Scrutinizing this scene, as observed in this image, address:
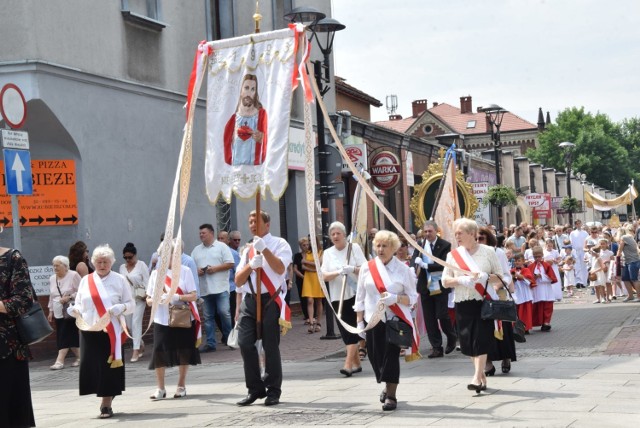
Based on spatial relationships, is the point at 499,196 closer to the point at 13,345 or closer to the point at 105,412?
the point at 105,412

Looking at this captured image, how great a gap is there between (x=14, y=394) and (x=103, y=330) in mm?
2659

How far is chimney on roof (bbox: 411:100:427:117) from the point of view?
344 feet

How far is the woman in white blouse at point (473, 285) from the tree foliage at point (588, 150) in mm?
94557

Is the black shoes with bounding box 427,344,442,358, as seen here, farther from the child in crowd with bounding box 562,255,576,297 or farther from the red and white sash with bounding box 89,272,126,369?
the child in crowd with bounding box 562,255,576,297

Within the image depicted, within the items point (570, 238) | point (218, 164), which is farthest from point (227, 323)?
point (570, 238)

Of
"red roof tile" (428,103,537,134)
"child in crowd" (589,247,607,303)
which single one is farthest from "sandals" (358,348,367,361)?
"red roof tile" (428,103,537,134)

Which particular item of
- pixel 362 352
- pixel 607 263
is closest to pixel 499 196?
pixel 607 263

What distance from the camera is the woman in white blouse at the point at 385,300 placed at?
10.1m

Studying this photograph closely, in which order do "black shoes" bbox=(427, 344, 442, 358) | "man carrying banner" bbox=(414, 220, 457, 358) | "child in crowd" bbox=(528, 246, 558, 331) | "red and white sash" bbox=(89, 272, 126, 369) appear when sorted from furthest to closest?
"child in crowd" bbox=(528, 246, 558, 331) < "man carrying banner" bbox=(414, 220, 457, 358) < "black shoes" bbox=(427, 344, 442, 358) < "red and white sash" bbox=(89, 272, 126, 369)

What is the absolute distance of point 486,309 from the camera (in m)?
10.9

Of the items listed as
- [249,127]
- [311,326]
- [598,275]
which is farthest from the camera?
[598,275]

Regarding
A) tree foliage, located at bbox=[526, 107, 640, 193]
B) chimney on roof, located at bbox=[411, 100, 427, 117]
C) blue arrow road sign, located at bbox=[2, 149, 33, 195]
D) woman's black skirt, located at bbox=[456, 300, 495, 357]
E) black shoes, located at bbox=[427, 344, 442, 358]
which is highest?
chimney on roof, located at bbox=[411, 100, 427, 117]

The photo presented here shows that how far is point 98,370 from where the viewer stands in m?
10.7

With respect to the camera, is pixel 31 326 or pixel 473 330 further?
pixel 473 330
